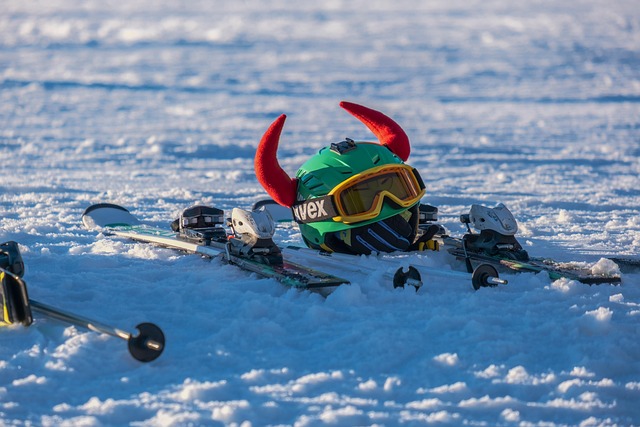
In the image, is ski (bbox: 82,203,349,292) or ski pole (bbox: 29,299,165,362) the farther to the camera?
ski (bbox: 82,203,349,292)

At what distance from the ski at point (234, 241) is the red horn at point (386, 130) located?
130 cm

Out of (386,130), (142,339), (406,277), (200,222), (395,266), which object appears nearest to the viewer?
(142,339)

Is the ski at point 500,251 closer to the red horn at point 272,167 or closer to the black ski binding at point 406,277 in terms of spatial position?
the black ski binding at point 406,277

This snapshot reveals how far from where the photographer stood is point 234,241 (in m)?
7.31

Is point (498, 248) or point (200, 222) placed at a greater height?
point (200, 222)

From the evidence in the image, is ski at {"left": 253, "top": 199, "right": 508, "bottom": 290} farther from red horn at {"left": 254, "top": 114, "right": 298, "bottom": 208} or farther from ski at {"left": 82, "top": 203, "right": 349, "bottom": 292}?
red horn at {"left": 254, "top": 114, "right": 298, "bottom": 208}

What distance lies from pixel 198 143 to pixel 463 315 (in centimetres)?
1129

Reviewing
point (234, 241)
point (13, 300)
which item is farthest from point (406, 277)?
point (13, 300)

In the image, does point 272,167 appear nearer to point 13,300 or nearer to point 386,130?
point 386,130

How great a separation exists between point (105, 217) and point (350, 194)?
10.2 ft

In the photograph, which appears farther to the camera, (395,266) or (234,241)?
(234,241)

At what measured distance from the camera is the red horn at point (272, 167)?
7.28 metres

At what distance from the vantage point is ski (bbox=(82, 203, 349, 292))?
6547 mm

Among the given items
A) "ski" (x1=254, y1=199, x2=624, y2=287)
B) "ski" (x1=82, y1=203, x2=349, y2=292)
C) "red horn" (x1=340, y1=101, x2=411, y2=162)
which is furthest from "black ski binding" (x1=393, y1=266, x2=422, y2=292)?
"red horn" (x1=340, y1=101, x2=411, y2=162)
